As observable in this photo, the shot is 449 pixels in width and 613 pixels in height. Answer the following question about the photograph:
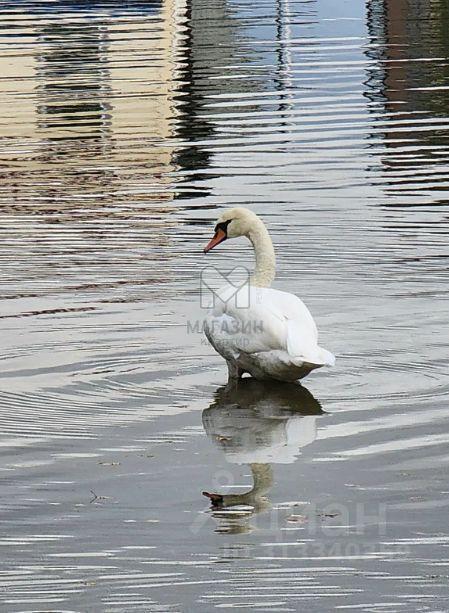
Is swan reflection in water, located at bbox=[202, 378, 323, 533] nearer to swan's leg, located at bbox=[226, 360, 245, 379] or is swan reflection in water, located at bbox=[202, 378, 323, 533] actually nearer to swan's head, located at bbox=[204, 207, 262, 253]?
swan's leg, located at bbox=[226, 360, 245, 379]

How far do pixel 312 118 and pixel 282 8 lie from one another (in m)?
24.8

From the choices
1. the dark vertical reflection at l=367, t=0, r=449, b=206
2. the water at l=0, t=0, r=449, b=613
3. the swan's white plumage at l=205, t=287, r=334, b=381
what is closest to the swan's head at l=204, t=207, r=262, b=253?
the water at l=0, t=0, r=449, b=613

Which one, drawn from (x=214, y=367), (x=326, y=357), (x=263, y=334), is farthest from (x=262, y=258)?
(x=326, y=357)

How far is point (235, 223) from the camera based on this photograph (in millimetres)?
10992

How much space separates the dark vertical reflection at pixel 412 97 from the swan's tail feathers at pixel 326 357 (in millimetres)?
6380

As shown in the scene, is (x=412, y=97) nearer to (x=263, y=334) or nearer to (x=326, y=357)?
(x=263, y=334)

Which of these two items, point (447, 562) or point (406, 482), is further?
point (406, 482)

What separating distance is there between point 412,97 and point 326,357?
1573 cm

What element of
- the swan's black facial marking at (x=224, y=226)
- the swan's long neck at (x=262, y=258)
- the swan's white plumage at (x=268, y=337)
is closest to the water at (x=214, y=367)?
the swan's white plumage at (x=268, y=337)

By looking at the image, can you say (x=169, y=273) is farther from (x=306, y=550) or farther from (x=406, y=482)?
(x=306, y=550)

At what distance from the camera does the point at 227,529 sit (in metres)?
7.09

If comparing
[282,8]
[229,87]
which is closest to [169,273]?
[229,87]

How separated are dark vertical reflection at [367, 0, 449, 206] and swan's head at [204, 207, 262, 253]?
4.91m

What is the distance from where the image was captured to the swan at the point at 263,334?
31.4 feet
